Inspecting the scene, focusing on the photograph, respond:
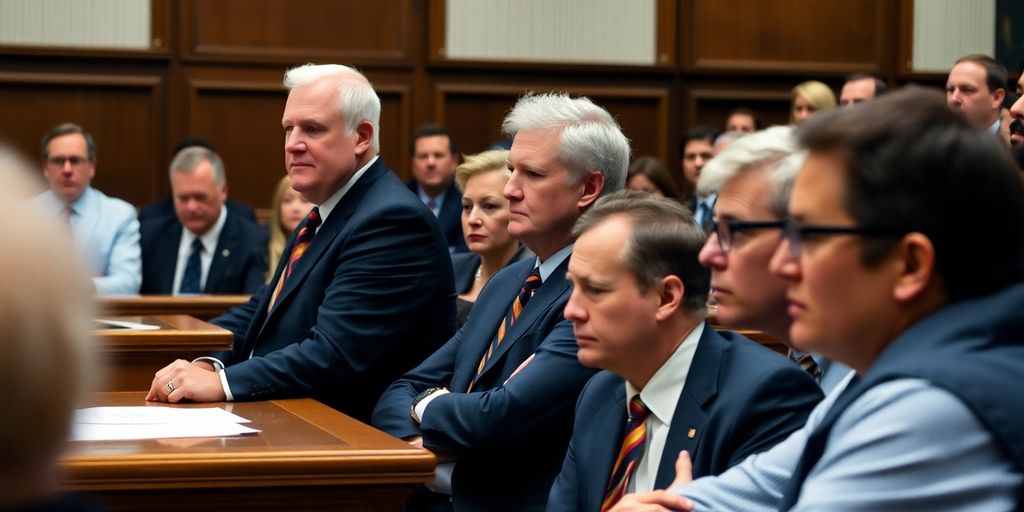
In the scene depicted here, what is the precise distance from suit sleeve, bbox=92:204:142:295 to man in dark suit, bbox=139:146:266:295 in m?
0.05

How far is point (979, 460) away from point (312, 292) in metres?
2.44

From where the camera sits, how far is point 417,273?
361 centimetres

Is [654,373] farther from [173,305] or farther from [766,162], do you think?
[173,305]

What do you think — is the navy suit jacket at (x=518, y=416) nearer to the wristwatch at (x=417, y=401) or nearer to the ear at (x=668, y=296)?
the wristwatch at (x=417, y=401)

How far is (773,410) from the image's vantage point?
229 centimetres

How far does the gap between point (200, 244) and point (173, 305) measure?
1.49 metres

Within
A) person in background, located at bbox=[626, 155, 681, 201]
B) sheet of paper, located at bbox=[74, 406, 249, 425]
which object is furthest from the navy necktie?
sheet of paper, located at bbox=[74, 406, 249, 425]

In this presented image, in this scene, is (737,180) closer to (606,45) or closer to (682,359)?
(682,359)

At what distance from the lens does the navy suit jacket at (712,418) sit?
229cm

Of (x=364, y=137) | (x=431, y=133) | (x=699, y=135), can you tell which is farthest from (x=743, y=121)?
(x=364, y=137)

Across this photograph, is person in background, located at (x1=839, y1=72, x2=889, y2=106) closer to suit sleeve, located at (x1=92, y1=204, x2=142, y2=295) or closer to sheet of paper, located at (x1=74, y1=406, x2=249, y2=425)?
suit sleeve, located at (x1=92, y1=204, x2=142, y2=295)

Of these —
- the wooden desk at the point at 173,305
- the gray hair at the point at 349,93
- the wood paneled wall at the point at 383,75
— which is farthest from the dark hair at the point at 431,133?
the gray hair at the point at 349,93

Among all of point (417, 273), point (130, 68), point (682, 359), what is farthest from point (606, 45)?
point (682, 359)

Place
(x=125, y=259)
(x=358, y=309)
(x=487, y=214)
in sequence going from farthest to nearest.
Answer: (x=125, y=259) < (x=487, y=214) < (x=358, y=309)
